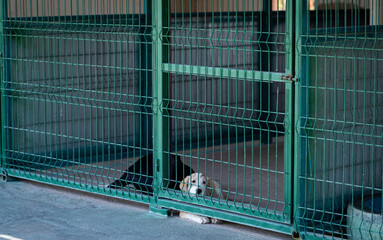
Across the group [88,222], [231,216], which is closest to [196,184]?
[231,216]

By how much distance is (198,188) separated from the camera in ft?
16.4

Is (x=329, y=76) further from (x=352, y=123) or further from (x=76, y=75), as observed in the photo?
(x=76, y=75)

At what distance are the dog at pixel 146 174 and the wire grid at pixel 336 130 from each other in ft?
3.56

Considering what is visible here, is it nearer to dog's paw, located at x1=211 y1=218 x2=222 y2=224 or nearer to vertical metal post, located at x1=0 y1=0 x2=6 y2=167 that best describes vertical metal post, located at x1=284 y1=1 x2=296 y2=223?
dog's paw, located at x1=211 y1=218 x2=222 y2=224

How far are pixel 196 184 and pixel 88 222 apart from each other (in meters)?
0.76

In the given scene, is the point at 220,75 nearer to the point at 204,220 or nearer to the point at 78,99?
the point at 204,220

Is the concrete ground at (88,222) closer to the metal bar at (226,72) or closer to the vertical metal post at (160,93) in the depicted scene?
the vertical metal post at (160,93)

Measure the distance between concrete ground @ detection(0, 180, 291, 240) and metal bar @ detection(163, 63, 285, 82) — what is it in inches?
39.0

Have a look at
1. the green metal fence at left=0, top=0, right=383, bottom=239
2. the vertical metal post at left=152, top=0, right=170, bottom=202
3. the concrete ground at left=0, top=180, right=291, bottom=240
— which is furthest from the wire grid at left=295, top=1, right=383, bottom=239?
the vertical metal post at left=152, top=0, right=170, bottom=202

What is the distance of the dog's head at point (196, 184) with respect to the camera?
5012 mm

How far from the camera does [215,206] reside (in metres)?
4.88

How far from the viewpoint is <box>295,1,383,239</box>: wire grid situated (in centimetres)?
425

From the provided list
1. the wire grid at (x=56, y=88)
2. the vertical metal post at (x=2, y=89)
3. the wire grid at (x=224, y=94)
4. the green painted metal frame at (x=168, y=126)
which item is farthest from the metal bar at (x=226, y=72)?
the vertical metal post at (x=2, y=89)

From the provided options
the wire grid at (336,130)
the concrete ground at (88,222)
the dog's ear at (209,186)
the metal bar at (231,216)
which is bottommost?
the concrete ground at (88,222)
